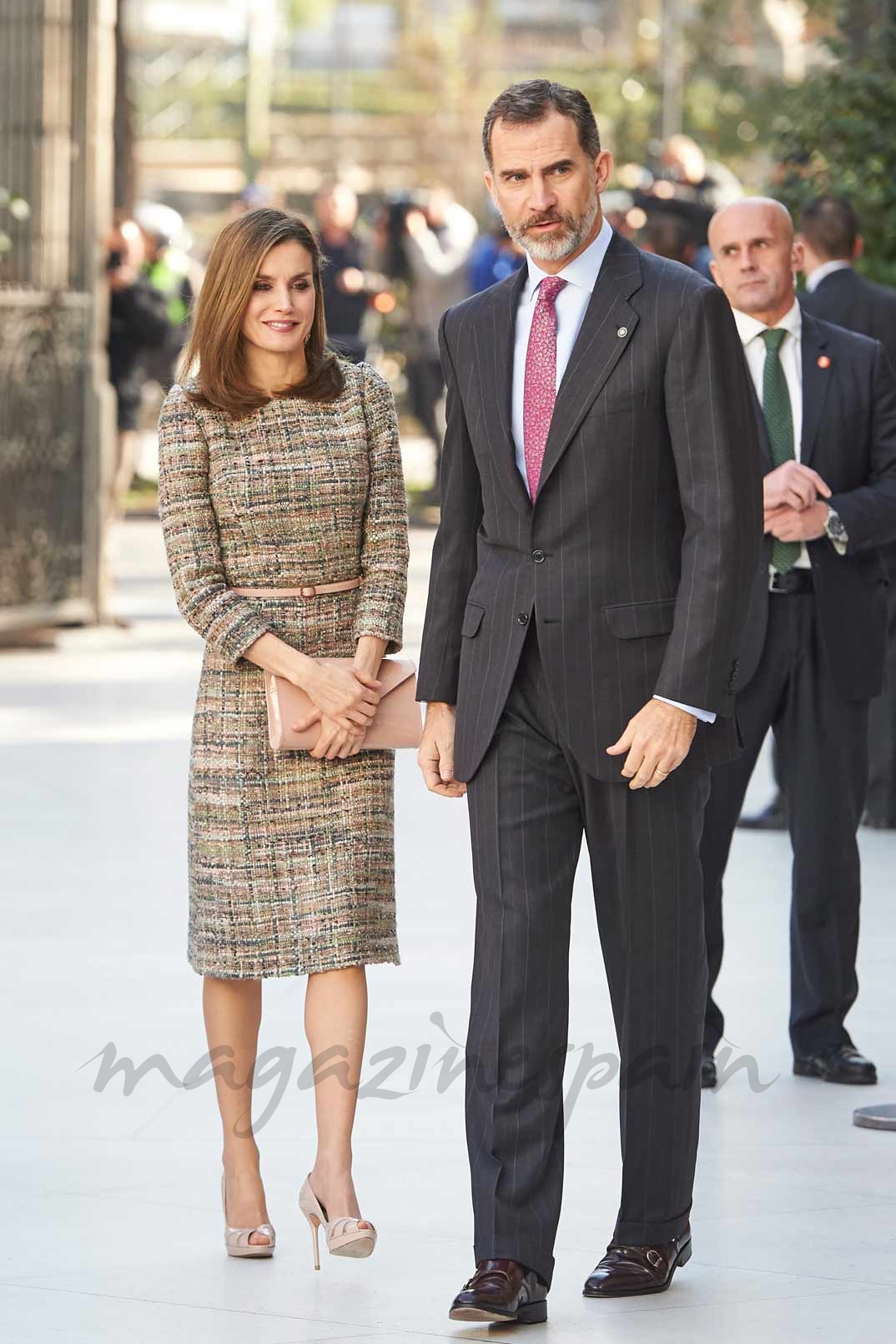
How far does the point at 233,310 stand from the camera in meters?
4.59

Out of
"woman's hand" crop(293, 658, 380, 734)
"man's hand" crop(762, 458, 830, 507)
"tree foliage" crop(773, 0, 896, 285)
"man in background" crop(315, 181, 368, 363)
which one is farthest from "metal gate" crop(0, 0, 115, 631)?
"woman's hand" crop(293, 658, 380, 734)

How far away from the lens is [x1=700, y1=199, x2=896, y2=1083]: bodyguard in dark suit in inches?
227

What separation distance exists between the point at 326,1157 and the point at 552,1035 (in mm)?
545

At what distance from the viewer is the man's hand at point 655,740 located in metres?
4.10

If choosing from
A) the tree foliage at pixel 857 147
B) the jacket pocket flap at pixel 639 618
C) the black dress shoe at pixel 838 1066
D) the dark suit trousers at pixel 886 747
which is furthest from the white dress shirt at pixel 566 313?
the tree foliage at pixel 857 147

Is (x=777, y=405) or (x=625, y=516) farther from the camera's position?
(x=777, y=405)

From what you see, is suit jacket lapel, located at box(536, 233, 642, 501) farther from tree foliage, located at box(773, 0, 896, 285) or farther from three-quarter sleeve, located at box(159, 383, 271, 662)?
tree foliage, located at box(773, 0, 896, 285)

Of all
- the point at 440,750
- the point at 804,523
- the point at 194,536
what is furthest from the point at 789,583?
the point at 194,536

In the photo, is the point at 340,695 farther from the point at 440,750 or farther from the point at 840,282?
the point at 840,282

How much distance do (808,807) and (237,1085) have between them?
1.85 metres

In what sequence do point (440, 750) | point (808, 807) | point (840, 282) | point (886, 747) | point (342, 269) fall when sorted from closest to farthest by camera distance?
point (440, 750) < point (808, 807) < point (840, 282) < point (886, 747) < point (342, 269)

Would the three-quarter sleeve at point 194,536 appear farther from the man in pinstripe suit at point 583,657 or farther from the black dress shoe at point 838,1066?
the black dress shoe at point 838,1066

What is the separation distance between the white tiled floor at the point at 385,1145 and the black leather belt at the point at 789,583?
45.3 inches

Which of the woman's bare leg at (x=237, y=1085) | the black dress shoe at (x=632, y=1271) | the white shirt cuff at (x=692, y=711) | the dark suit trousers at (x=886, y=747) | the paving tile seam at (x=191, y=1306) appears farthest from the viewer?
the dark suit trousers at (x=886, y=747)
